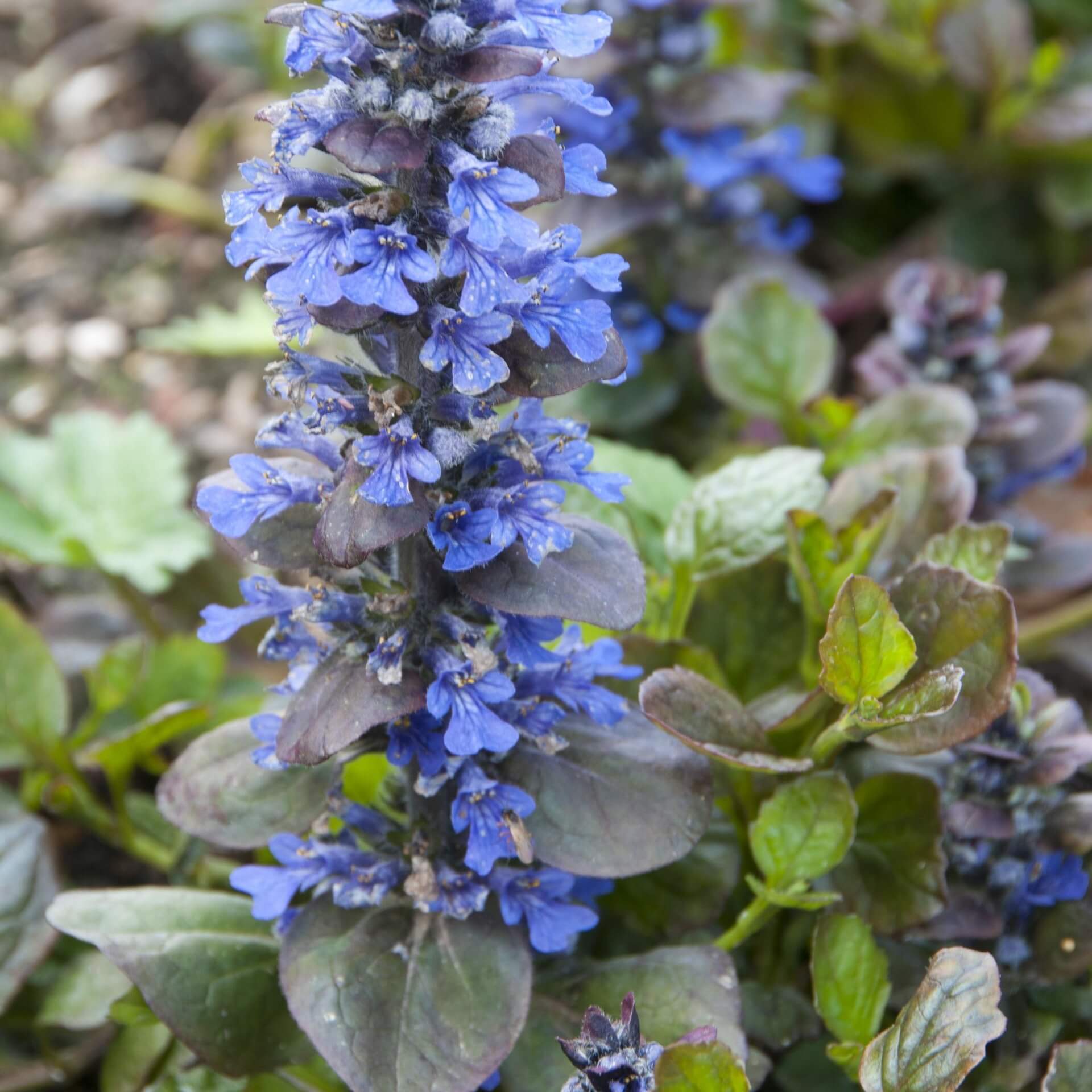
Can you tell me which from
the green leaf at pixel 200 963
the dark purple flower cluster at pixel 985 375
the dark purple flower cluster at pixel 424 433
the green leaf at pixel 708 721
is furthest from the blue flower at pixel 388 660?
the dark purple flower cluster at pixel 985 375

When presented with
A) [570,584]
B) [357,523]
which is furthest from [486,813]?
[357,523]

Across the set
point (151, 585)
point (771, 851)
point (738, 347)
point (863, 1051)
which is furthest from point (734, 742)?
point (151, 585)

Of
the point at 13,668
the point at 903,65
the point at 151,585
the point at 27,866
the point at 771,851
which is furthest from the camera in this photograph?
the point at 903,65

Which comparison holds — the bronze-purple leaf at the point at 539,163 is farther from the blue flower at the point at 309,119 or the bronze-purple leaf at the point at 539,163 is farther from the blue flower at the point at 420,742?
the blue flower at the point at 420,742

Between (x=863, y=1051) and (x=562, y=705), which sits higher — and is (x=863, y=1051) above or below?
below

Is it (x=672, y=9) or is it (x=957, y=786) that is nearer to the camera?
(x=957, y=786)

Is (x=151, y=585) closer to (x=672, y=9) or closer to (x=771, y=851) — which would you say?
(x=771, y=851)

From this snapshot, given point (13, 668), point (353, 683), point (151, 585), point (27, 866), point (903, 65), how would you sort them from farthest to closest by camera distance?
1. point (903, 65)
2. point (151, 585)
3. point (13, 668)
4. point (27, 866)
5. point (353, 683)

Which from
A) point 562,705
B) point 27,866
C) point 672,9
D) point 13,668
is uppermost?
point 672,9
